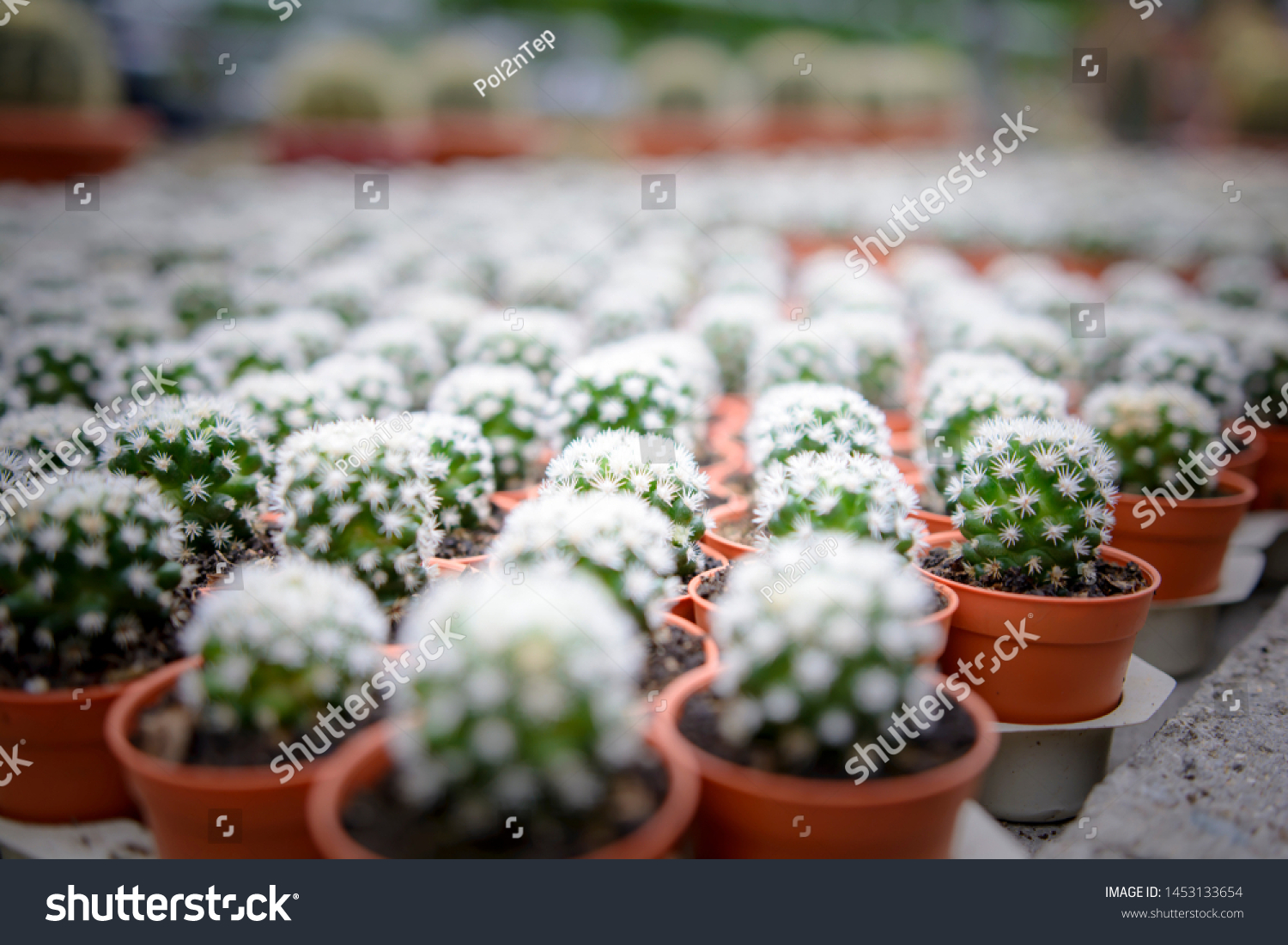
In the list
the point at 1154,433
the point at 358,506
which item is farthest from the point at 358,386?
the point at 1154,433

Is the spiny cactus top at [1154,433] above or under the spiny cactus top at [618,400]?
under

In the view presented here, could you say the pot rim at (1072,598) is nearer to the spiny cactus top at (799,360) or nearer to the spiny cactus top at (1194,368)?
the spiny cactus top at (799,360)

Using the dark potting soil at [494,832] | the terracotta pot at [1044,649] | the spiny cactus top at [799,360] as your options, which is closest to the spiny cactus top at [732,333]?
the spiny cactus top at [799,360]

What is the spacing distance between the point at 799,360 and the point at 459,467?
1.73 meters

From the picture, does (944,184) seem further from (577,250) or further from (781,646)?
(781,646)

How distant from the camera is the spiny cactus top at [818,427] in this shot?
2.81 m

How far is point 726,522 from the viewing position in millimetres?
3016

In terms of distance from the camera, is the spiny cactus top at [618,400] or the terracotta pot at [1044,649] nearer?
the terracotta pot at [1044,649]

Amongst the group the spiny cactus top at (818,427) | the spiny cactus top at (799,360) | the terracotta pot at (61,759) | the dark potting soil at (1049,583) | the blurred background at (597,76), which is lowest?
the terracotta pot at (61,759)

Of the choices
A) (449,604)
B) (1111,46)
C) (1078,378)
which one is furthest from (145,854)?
(1111,46)

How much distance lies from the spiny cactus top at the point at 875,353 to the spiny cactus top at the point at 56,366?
3.23 m

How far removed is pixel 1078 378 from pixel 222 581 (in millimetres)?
4019

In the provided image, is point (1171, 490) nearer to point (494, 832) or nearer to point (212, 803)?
point (494, 832)

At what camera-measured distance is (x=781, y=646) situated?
1631 mm
